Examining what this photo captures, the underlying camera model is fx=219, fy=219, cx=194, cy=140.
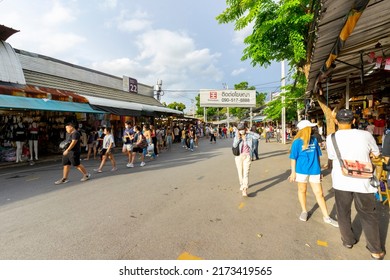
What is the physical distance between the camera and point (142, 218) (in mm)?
3883

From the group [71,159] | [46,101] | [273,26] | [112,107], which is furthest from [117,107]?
[273,26]

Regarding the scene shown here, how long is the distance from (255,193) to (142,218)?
2798 millimetres

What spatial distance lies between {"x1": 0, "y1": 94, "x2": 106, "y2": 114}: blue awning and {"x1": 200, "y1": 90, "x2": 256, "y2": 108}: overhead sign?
73.4 feet

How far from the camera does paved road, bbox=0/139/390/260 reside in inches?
111

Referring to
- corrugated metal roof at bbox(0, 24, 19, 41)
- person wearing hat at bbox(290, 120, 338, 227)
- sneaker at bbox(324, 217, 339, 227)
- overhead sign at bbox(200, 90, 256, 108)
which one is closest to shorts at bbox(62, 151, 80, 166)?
person wearing hat at bbox(290, 120, 338, 227)

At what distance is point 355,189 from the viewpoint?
2.73 m

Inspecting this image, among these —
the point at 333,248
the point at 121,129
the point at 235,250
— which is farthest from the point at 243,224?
the point at 121,129

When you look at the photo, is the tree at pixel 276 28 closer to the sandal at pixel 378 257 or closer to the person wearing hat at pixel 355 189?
the person wearing hat at pixel 355 189

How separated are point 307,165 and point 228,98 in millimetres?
29548

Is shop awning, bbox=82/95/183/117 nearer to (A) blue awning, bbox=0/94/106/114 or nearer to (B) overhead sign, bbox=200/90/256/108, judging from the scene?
(A) blue awning, bbox=0/94/106/114

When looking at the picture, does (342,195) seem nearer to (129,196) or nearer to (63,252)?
(63,252)

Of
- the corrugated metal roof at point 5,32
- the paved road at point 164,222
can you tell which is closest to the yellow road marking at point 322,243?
the paved road at point 164,222

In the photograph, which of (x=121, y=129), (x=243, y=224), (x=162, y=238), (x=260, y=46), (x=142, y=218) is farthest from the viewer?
(x=121, y=129)
